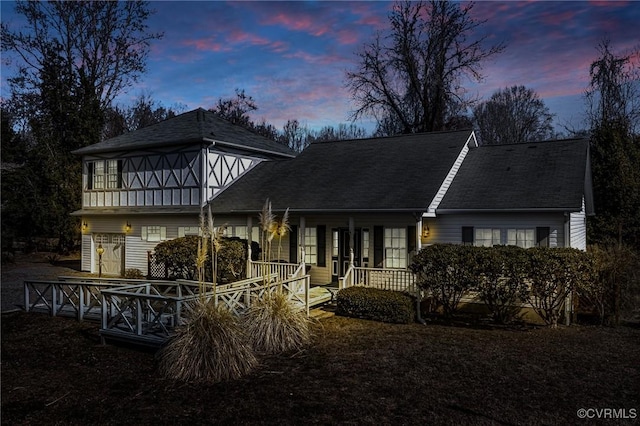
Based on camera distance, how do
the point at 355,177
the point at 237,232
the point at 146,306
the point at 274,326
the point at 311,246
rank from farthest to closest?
the point at 237,232, the point at 355,177, the point at 311,246, the point at 146,306, the point at 274,326

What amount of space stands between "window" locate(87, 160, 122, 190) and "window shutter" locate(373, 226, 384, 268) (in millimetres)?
12769

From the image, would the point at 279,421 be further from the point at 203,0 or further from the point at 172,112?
the point at 172,112

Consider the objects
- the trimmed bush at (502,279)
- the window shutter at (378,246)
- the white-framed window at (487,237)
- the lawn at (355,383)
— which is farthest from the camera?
the window shutter at (378,246)

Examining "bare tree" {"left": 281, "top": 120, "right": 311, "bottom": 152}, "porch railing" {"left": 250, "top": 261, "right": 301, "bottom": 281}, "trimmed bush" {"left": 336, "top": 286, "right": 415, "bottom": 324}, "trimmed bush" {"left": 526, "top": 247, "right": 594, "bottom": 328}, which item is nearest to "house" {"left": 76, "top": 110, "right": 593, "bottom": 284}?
"porch railing" {"left": 250, "top": 261, "right": 301, "bottom": 281}

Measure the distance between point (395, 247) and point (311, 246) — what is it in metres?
3.23

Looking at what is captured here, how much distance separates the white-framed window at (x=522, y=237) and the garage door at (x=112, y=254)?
54.8 ft

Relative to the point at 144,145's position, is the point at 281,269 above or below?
below

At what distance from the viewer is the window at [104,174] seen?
71.1 ft

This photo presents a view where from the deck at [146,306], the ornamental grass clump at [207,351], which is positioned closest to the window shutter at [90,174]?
the deck at [146,306]

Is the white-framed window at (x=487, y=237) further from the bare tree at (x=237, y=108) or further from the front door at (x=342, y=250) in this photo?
the bare tree at (x=237, y=108)

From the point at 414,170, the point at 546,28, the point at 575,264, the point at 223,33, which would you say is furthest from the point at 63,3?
the point at 575,264

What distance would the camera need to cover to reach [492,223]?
45.6 ft

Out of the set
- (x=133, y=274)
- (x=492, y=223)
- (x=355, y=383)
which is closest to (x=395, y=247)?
(x=492, y=223)

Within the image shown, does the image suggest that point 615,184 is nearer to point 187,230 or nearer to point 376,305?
point 376,305
